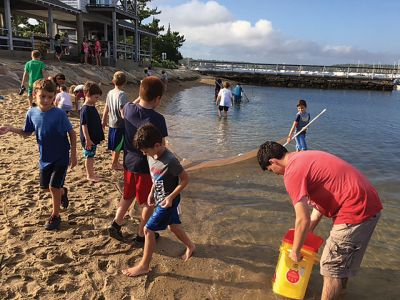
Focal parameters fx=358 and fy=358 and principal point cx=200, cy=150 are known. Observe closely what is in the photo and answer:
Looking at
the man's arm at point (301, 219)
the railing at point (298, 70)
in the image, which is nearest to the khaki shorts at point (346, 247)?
the man's arm at point (301, 219)

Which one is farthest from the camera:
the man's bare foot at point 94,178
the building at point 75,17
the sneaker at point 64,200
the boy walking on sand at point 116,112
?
the building at point 75,17

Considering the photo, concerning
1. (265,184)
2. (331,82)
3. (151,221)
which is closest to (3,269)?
(151,221)

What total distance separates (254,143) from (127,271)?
305 inches

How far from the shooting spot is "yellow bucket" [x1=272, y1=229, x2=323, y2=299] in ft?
→ 10.2

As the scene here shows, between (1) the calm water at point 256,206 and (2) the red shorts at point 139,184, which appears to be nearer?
(2) the red shorts at point 139,184

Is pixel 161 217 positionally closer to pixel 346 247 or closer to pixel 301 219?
pixel 301 219

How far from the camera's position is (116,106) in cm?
577

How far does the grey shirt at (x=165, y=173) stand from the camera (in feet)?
10.6

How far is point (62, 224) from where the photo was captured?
434 centimetres

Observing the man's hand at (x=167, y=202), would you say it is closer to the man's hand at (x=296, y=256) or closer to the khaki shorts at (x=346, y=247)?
the man's hand at (x=296, y=256)

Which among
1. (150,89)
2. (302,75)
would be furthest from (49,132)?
(302,75)

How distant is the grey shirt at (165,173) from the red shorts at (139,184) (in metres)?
0.35

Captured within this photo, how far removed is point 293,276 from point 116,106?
3825 mm

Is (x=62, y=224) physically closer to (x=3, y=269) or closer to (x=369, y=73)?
(x=3, y=269)
